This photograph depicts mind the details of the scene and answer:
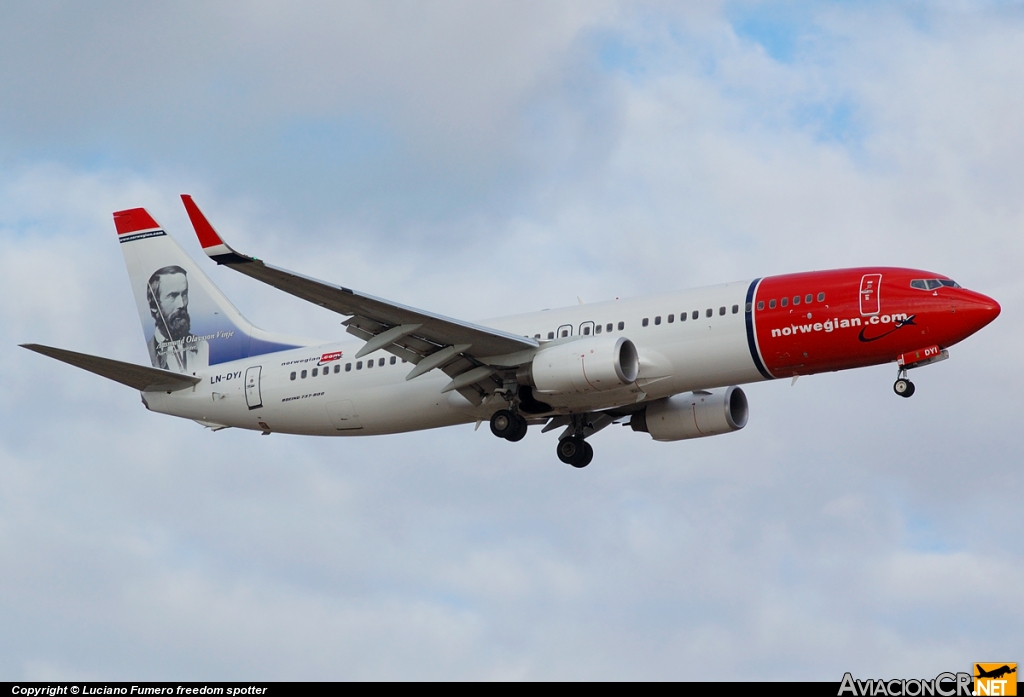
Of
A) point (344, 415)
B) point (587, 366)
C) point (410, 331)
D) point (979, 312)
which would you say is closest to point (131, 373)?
point (344, 415)

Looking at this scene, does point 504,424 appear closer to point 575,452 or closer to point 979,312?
point 575,452

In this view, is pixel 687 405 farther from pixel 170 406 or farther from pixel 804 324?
pixel 170 406

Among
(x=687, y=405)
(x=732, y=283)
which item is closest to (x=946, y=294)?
(x=732, y=283)

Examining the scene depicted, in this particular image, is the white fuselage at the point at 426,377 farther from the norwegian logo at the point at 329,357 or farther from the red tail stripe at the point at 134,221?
the red tail stripe at the point at 134,221

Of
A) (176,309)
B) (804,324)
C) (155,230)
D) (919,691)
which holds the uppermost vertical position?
(155,230)

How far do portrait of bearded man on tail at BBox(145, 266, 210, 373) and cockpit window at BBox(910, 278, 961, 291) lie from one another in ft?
74.3

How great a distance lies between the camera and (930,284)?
4141 cm

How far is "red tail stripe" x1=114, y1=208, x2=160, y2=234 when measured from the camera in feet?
176

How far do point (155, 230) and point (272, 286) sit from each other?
51.1 feet

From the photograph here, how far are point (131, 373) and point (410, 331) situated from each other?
10699 millimetres

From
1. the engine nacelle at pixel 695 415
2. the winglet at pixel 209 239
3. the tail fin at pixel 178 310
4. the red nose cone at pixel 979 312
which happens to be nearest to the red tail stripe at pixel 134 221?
the tail fin at pixel 178 310

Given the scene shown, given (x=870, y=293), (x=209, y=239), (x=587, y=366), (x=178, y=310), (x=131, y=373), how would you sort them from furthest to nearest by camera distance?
(x=178, y=310), (x=131, y=373), (x=587, y=366), (x=870, y=293), (x=209, y=239)

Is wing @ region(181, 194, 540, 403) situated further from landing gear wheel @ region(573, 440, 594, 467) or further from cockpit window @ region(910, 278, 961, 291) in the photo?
cockpit window @ region(910, 278, 961, 291)

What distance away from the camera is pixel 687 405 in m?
47.2
